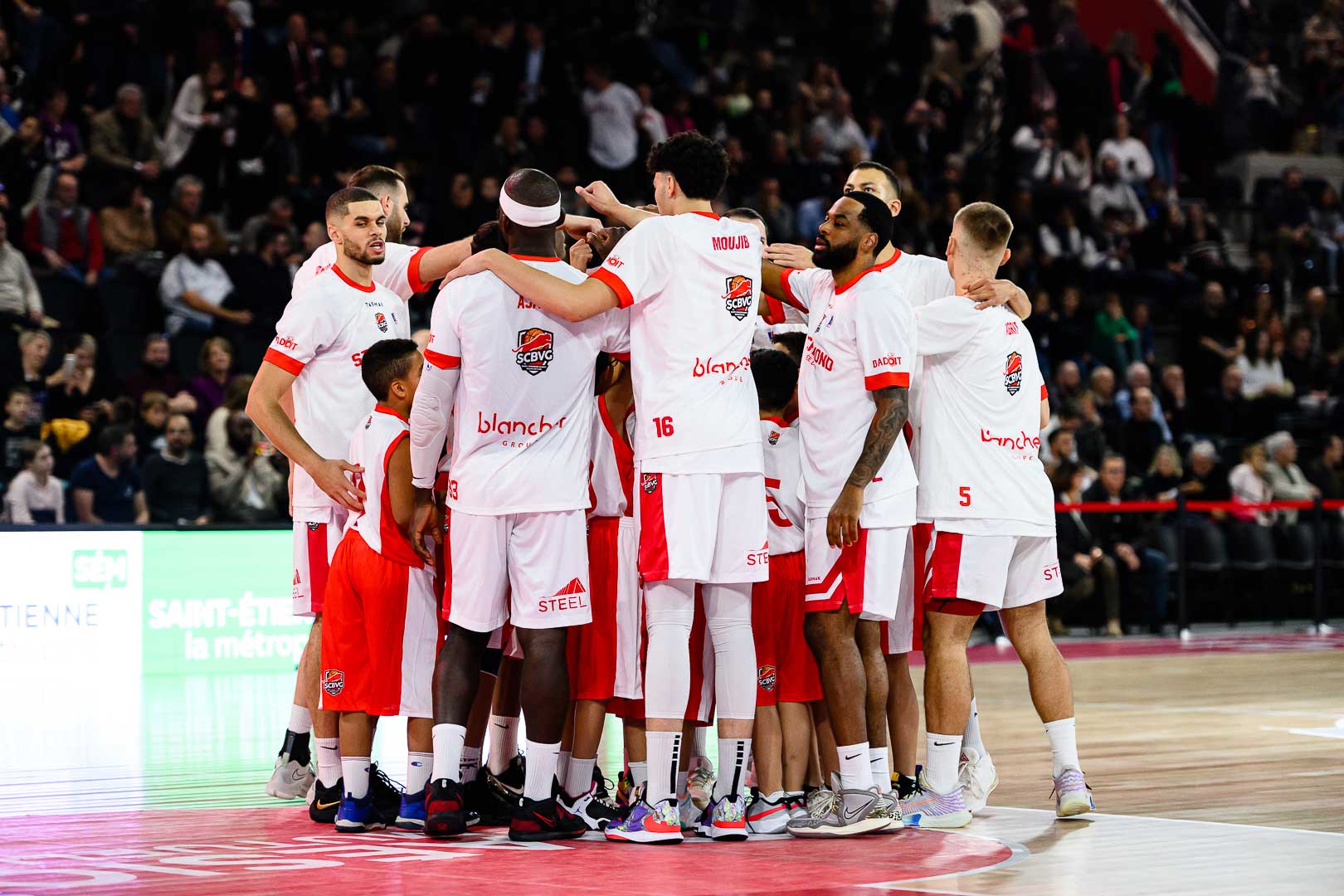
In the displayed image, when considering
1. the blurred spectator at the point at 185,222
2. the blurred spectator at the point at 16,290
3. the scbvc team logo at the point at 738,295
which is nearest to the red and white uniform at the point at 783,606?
the scbvc team logo at the point at 738,295

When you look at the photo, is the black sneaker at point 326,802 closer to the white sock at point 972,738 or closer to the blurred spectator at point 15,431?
the white sock at point 972,738

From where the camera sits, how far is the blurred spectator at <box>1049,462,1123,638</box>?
16.5 metres

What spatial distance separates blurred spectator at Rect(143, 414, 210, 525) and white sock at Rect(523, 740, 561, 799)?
27.1 ft

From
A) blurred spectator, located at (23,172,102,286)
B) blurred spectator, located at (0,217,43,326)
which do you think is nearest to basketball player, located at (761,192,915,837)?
blurred spectator, located at (0,217,43,326)

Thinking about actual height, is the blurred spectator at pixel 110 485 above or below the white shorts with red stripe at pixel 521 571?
above

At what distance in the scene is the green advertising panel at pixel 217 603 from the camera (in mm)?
13250

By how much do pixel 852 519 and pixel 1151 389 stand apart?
→ 14823mm

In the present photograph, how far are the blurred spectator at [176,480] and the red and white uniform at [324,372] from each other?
22.2 feet

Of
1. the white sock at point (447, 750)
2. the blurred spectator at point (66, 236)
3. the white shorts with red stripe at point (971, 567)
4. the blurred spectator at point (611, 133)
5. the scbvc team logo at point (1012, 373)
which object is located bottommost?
the white sock at point (447, 750)

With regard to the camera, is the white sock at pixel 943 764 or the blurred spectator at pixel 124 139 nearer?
the white sock at pixel 943 764

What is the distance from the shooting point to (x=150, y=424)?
14602mm

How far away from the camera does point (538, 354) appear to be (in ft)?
20.9

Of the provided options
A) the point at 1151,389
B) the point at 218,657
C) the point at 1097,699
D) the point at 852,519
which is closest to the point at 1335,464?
the point at 1151,389

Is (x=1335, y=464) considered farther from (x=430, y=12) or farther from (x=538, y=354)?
(x=538, y=354)
